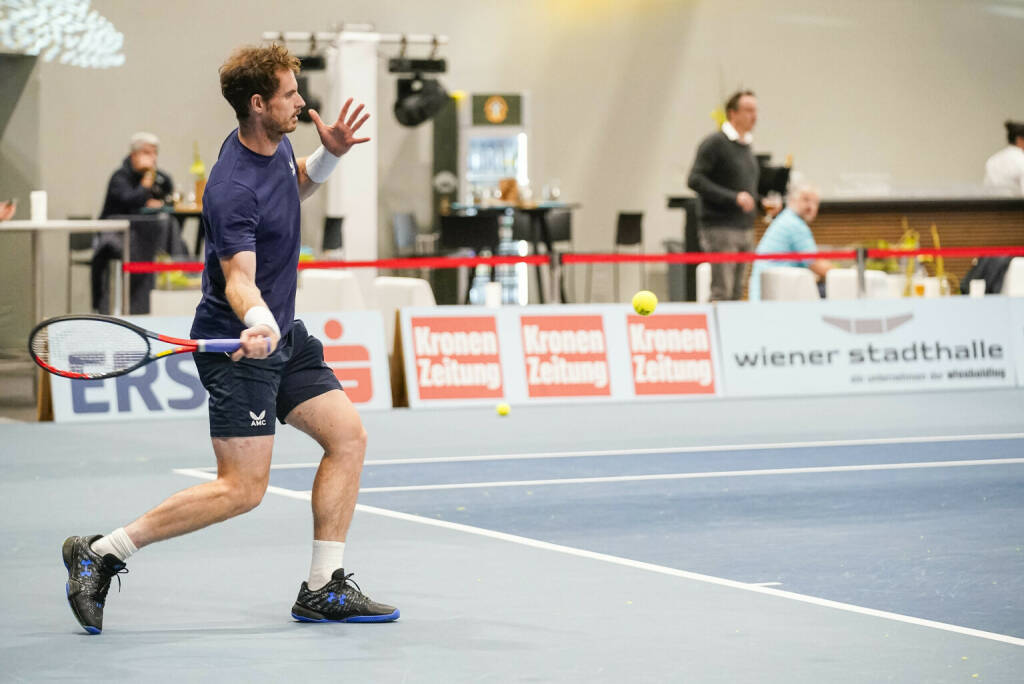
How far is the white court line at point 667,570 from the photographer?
5008 mm

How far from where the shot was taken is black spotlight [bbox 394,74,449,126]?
64.2ft

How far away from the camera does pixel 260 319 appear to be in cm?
459

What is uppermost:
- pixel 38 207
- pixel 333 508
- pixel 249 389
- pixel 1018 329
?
pixel 38 207

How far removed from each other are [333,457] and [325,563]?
0.37 metres

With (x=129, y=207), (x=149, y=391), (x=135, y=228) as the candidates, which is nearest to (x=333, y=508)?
(x=149, y=391)

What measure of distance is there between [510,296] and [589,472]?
12.5m

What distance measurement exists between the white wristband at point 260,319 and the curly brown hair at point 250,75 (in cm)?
70

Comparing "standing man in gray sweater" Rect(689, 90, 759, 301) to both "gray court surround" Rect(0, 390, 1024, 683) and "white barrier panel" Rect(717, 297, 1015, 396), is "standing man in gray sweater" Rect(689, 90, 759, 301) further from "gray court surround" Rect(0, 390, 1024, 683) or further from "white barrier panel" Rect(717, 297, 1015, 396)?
"gray court surround" Rect(0, 390, 1024, 683)

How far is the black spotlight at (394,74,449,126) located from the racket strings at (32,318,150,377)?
14.9 m

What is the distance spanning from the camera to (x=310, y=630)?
199 inches

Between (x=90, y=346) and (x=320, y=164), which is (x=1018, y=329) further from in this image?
(x=90, y=346)

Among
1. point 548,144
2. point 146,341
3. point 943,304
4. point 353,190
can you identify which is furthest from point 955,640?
point 548,144

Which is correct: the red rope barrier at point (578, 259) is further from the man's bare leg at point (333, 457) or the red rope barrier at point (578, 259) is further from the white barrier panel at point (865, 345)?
the man's bare leg at point (333, 457)

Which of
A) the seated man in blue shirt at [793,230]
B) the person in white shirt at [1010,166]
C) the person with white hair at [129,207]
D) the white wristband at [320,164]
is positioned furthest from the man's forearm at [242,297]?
the person in white shirt at [1010,166]
